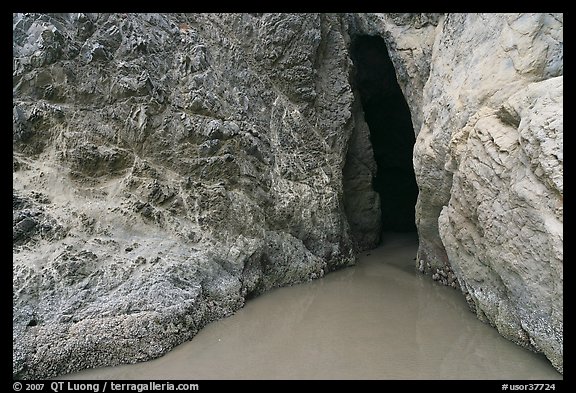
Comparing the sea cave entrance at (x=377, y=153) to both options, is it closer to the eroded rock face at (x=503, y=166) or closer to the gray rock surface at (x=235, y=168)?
the gray rock surface at (x=235, y=168)

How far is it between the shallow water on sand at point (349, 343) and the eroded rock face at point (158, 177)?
0.35m

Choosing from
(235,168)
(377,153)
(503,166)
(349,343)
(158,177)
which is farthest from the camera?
(377,153)

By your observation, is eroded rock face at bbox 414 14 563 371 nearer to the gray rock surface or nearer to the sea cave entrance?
the gray rock surface

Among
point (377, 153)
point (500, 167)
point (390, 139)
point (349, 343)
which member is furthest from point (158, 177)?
point (390, 139)

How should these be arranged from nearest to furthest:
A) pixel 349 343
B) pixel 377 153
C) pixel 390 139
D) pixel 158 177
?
pixel 349 343, pixel 158 177, pixel 390 139, pixel 377 153

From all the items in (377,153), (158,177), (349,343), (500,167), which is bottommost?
(349,343)

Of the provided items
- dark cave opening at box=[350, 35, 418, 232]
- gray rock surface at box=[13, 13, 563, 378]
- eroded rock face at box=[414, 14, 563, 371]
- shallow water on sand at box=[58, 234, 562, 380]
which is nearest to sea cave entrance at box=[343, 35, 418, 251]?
dark cave opening at box=[350, 35, 418, 232]

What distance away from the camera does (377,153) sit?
482 inches

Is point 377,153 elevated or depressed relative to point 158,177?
depressed

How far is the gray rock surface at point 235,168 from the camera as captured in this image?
13.9 feet

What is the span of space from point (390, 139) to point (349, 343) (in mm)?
8411

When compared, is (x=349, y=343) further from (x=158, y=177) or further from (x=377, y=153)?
(x=377, y=153)

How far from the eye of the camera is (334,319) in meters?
5.39

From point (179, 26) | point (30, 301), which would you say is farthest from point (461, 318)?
point (179, 26)
